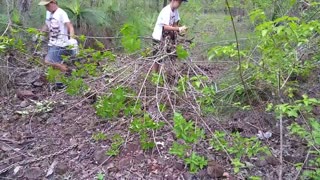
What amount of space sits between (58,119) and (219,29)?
14.9ft

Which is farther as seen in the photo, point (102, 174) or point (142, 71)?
point (142, 71)

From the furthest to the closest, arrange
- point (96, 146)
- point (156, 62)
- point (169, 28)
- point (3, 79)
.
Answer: point (3, 79) < point (169, 28) < point (156, 62) < point (96, 146)

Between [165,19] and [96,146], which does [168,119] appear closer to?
[96,146]

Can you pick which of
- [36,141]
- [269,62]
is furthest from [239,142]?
[36,141]

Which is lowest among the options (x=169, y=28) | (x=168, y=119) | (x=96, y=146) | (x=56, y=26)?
(x=96, y=146)

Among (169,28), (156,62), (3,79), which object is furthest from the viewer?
(3,79)

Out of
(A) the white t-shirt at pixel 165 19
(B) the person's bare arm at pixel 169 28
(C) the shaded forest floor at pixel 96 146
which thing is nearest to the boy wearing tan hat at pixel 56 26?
(C) the shaded forest floor at pixel 96 146

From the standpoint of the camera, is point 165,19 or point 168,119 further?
point 165,19

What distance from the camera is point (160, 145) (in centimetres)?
394

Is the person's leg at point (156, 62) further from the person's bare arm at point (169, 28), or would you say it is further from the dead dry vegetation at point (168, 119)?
the person's bare arm at point (169, 28)

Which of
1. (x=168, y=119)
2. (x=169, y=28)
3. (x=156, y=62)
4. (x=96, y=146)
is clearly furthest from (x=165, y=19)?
(x=96, y=146)

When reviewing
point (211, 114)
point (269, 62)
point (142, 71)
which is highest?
point (269, 62)

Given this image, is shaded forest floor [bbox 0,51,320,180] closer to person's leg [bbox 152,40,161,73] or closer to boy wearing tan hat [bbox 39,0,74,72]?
person's leg [bbox 152,40,161,73]

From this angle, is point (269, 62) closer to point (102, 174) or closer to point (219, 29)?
point (102, 174)
